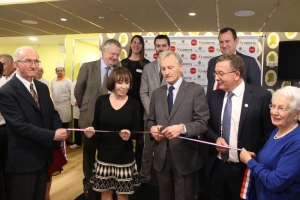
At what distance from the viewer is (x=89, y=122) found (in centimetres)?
323

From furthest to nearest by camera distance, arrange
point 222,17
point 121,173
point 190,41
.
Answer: point 190,41 → point 222,17 → point 121,173

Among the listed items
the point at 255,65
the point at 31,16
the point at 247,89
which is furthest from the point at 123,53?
the point at 247,89

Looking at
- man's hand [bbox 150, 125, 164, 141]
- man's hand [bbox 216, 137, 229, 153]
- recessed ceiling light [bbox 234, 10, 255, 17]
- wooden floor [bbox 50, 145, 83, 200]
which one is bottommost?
wooden floor [bbox 50, 145, 83, 200]

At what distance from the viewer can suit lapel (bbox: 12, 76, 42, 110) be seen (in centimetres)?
216

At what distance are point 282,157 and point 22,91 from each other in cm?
206

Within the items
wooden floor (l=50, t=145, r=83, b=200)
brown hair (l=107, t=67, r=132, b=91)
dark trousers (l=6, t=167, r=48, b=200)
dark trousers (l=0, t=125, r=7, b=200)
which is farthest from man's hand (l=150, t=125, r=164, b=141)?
wooden floor (l=50, t=145, r=83, b=200)

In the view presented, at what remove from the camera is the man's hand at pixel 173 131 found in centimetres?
210

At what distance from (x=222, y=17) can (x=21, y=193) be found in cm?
411

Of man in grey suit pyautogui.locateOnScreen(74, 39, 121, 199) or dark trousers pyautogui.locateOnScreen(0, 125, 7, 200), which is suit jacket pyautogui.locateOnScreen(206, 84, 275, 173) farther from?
dark trousers pyautogui.locateOnScreen(0, 125, 7, 200)

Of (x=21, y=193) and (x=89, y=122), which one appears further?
(x=89, y=122)

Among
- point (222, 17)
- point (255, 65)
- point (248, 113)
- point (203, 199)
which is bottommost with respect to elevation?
point (203, 199)

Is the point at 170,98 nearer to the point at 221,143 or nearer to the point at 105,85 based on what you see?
the point at 221,143

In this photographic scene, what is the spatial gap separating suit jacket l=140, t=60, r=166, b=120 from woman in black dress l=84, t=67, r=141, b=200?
0.69 meters

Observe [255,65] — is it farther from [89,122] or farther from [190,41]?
[190,41]
